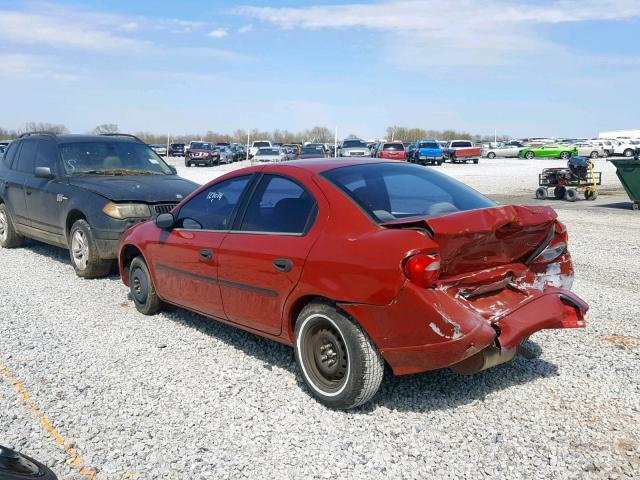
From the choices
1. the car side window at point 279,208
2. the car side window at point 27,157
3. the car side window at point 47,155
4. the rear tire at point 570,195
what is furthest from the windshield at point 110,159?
the rear tire at point 570,195

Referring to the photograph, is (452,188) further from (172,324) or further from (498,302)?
(172,324)

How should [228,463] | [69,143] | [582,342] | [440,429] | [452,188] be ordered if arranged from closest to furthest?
[228,463] → [440,429] → [452,188] → [582,342] → [69,143]

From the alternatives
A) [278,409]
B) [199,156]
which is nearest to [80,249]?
[278,409]

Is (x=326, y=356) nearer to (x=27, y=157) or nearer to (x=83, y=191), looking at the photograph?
(x=83, y=191)

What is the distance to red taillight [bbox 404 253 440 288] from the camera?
3.46 m

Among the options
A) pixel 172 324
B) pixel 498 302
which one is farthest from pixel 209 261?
pixel 498 302

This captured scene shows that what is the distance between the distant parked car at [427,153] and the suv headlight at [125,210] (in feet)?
122

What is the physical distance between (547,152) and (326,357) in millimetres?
55453

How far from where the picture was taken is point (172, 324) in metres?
5.95

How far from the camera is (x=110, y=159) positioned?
29.0ft

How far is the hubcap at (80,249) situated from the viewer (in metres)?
7.70

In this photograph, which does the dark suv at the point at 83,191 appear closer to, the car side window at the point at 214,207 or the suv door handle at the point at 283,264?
the car side window at the point at 214,207

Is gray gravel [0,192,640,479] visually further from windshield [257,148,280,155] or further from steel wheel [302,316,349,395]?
windshield [257,148,280,155]

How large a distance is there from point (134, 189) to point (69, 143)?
70.6 inches
